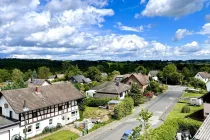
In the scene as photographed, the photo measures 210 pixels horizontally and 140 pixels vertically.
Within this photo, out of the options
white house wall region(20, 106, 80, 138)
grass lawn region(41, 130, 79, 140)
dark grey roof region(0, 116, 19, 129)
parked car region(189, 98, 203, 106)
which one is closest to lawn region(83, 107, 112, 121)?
white house wall region(20, 106, 80, 138)

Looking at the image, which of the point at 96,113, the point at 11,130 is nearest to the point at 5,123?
the point at 11,130

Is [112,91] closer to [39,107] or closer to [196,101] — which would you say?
[196,101]

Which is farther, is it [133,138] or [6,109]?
[6,109]

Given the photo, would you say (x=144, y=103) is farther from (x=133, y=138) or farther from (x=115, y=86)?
(x=133, y=138)

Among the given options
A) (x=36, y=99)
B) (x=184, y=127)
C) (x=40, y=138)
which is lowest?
(x=40, y=138)

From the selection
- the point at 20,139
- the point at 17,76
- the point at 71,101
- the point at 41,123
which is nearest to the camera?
the point at 20,139

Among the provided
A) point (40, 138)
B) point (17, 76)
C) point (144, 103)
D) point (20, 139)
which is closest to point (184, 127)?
point (40, 138)
